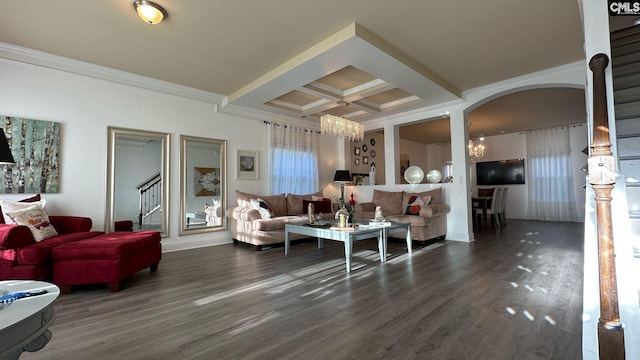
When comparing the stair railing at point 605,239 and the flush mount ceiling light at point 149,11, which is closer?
the stair railing at point 605,239

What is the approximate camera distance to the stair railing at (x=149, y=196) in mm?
4371

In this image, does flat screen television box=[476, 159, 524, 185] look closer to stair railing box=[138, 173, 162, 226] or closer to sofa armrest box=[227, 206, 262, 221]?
sofa armrest box=[227, 206, 262, 221]

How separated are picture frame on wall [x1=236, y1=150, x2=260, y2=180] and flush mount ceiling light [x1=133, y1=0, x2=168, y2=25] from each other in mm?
2829

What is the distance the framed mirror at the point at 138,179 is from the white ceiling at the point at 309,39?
97cm

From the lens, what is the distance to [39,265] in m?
2.59

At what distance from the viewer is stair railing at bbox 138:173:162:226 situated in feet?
14.3

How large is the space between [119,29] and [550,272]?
5.31 meters

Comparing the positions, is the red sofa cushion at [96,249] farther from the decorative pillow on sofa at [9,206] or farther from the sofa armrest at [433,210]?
the sofa armrest at [433,210]

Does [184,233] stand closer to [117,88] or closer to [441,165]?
[117,88]

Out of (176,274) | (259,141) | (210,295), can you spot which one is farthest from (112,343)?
(259,141)

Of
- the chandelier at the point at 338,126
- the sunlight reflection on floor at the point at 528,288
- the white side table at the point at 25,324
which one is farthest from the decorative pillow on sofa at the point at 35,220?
the sunlight reflection on floor at the point at 528,288

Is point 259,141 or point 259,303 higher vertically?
point 259,141

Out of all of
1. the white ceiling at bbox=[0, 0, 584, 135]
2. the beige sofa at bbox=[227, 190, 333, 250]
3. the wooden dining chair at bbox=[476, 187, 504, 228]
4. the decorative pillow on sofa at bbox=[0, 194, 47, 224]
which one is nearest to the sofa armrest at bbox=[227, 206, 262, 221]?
the beige sofa at bbox=[227, 190, 333, 250]

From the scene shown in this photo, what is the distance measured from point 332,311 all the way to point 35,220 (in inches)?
123
